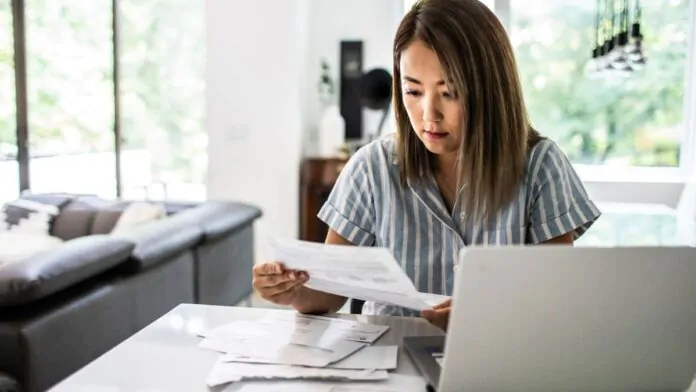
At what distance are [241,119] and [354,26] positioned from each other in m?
0.95

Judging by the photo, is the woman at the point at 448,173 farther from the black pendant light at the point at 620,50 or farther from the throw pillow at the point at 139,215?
the black pendant light at the point at 620,50

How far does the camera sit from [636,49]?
3.34 m

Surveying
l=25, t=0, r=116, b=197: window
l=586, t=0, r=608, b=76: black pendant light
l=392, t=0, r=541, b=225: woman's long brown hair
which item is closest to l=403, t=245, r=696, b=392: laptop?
l=392, t=0, r=541, b=225: woman's long brown hair

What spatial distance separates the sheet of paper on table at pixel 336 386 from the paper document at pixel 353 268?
11cm

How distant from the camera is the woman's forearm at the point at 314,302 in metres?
1.16

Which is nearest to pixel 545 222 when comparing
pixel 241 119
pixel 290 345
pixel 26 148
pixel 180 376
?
pixel 290 345

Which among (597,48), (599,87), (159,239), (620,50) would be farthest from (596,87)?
(159,239)

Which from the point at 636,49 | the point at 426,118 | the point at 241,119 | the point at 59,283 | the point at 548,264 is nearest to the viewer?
the point at 548,264

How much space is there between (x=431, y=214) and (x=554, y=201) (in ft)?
0.71

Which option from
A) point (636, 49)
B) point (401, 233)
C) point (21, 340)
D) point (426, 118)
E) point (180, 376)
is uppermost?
point (636, 49)

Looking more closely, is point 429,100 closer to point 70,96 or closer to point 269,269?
point 269,269

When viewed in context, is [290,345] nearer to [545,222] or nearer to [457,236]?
[457,236]

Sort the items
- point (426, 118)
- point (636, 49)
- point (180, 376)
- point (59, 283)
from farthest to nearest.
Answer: point (636, 49) < point (59, 283) < point (426, 118) < point (180, 376)

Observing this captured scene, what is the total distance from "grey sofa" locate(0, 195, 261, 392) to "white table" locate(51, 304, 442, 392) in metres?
0.78
